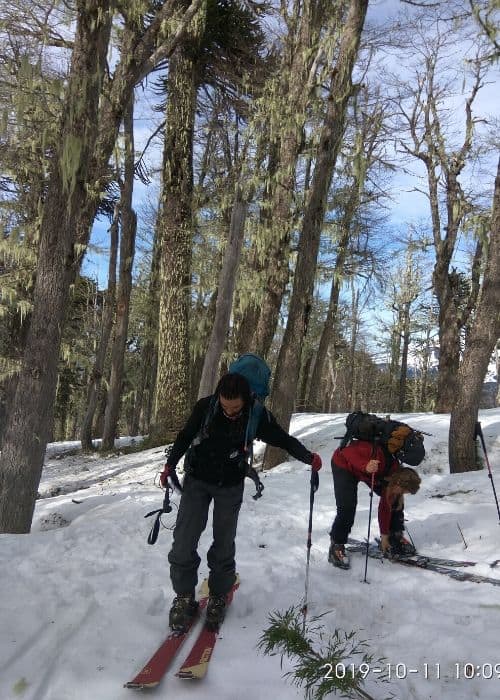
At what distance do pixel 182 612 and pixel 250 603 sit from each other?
0.69 metres

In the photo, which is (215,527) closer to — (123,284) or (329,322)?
(123,284)

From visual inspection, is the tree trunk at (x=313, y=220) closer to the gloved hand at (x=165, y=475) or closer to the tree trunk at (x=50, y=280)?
the tree trunk at (x=50, y=280)

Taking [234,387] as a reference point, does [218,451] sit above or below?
below

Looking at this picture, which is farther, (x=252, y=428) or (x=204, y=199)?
(x=204, y=199)

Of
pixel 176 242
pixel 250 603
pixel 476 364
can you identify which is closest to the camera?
pixel 250 603

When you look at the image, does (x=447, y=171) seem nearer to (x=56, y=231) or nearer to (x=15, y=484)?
(x=56, y=231)

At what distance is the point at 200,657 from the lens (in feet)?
9.40

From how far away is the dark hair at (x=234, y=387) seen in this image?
339 centimetres

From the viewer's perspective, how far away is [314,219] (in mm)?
9023

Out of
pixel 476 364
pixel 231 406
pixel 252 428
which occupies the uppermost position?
pixel 476 364

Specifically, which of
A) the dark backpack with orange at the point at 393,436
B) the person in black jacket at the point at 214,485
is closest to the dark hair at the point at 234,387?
the person in black jacket at the point at 214,485

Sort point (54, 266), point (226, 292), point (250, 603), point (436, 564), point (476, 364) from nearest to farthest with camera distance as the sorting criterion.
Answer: point (250, 603) < point (436, 564) < point (54, 266) < point (476, 364) < point (226, 292)

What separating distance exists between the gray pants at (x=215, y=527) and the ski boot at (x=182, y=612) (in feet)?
0.28

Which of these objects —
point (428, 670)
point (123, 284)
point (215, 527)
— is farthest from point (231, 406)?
point (123, 284)
